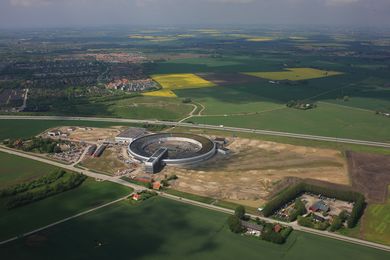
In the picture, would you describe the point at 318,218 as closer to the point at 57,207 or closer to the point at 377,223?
the point at 377,223

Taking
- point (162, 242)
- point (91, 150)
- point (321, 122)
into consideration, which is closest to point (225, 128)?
point (321, 122)

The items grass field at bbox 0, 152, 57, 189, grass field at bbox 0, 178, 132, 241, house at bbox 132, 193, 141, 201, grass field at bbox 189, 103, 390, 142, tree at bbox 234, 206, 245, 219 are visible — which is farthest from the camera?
grass field at bbox 189, 103, 390, 142

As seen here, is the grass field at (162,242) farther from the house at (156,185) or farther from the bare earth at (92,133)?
the bare earth at (92,133)

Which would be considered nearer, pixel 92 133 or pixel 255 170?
pixel 255 170

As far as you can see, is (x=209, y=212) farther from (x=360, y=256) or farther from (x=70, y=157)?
(x=70, y=157)

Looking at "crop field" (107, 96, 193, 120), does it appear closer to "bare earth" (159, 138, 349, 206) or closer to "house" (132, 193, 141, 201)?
"bare earth" (159, 138, 349, 206)

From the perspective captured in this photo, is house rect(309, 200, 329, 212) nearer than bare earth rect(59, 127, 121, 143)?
Yes

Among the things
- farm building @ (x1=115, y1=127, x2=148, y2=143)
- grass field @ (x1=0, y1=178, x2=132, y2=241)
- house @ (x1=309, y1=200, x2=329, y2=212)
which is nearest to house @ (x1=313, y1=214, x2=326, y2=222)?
house @ (x1=309, y1=200, x2=329, y2=212)

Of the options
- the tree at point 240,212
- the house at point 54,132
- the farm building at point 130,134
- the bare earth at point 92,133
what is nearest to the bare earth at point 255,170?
the tree at point 240,212
